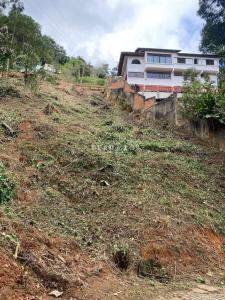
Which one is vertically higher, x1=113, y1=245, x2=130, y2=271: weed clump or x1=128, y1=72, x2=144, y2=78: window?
x1=128, y1=72, x2=144, y2=78: window

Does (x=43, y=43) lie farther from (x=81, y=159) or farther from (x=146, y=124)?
(x=81, y=159)

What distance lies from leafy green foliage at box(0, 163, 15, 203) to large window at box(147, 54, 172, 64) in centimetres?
3677

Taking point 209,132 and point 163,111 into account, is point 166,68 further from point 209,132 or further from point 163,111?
point 209,132

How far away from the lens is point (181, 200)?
11367 mm

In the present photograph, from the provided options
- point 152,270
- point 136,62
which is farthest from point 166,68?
point 152,270

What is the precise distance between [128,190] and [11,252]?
4.63m

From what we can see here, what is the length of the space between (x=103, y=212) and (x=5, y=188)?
7.10 feet

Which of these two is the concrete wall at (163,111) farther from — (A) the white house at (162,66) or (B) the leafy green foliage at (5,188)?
(A) the white house at (162,66)

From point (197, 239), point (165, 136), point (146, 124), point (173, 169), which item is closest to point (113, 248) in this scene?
point (197, 239)

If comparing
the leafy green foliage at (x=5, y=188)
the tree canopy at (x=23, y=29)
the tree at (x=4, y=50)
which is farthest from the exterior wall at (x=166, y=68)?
the leafy green foliage at (x=5, y=188)

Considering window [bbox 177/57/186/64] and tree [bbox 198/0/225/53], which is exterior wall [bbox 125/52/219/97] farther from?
tree [bbox 198/0/225/53]

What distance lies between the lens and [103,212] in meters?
10.1

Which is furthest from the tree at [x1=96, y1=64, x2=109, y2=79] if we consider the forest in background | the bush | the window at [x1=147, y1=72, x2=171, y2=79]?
the bush

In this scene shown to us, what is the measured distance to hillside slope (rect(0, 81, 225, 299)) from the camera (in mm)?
7207
